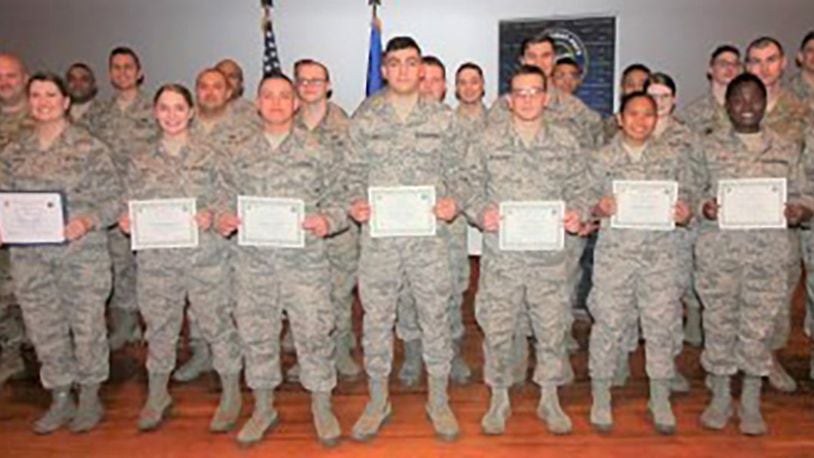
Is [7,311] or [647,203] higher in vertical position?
[647,203]

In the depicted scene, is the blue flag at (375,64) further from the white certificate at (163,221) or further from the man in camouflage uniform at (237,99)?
the white certificate at (163,221)

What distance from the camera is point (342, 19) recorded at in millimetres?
7375

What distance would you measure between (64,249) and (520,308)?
2069 mm

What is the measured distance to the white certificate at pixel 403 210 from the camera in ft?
11.1

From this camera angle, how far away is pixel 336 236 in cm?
429

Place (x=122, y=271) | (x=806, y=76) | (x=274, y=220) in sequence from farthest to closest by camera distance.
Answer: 1. (x=122, y=271)
2. (x=806, y=76)
3. (x=274, y=220)

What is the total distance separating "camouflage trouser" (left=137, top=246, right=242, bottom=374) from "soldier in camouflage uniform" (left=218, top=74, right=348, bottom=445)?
186 millimetres

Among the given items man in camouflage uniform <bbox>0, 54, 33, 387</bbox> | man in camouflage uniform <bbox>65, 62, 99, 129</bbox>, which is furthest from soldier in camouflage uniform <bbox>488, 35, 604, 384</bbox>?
man in camouflage uniform <bbox>65, 62, 99, 129</bbox>

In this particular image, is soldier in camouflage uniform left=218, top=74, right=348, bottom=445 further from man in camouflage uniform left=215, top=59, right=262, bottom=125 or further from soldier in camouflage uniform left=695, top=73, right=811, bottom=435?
soldier in camouflage uniform left=695, top=73, right=811, bottom=435

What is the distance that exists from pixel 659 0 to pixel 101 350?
220 inches

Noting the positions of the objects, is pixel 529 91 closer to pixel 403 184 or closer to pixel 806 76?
pixel 403 184

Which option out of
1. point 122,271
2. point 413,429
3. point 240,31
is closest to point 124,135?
point 122,271

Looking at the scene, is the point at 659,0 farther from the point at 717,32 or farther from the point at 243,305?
the point at 243,305

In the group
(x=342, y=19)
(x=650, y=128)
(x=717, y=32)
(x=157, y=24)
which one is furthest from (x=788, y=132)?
(x=157, y=24)
